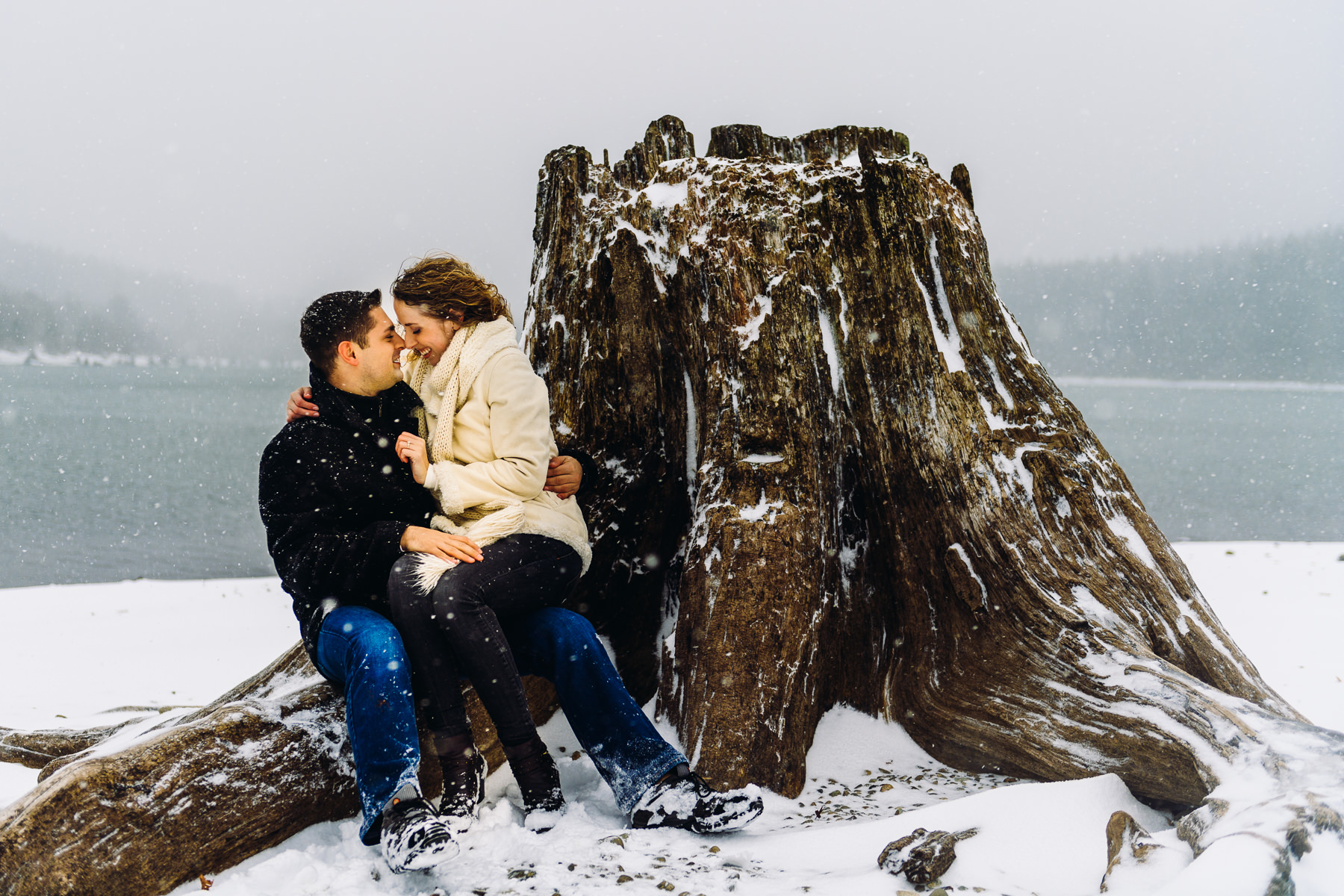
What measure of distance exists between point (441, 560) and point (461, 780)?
2.38ft

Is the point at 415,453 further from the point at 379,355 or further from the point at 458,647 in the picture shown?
the point at 458,647

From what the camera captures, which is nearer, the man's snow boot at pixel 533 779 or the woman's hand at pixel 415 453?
the man's snow boot at pixel 533 779

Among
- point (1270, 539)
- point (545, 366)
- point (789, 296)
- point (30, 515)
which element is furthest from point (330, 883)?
point (30, 515)

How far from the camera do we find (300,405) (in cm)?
307

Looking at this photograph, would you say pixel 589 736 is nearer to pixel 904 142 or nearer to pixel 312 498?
pixel 312 498

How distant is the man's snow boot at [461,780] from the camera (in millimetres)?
2588

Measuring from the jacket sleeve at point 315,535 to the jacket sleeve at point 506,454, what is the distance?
0.24 m

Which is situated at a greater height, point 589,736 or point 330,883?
point 589,736

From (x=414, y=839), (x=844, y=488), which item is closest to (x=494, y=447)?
(x=414, y=839)

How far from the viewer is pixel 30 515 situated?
42.0 m

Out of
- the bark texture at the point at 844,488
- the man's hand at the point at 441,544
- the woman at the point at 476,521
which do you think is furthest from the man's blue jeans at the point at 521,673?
the bark texture at the point at 844,488

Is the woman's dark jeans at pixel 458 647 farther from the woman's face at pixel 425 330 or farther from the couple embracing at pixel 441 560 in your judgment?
the woman's face at pixel 425 330

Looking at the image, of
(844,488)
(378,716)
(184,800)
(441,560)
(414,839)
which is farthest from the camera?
(844,488)

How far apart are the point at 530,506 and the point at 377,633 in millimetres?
697
